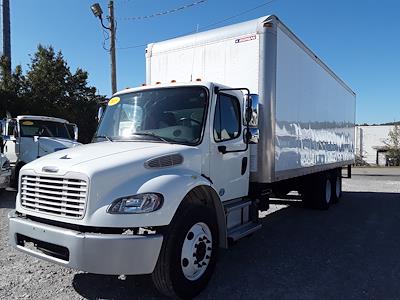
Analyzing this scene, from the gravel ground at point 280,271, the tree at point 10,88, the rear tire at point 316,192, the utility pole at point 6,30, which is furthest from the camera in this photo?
the utility pole at point 6,30

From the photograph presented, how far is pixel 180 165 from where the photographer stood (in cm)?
465

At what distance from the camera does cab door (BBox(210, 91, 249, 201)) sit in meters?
5.28

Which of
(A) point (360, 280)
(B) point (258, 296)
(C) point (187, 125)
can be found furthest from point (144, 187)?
(A) point (360, 280)

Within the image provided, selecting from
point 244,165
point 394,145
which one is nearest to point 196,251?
point 244,165

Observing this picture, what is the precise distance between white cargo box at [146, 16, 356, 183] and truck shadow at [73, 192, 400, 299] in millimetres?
1163

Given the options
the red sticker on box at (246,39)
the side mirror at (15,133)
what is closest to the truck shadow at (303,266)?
the red sticker on box at (246,39)

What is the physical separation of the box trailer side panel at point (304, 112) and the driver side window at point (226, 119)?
3.25ft

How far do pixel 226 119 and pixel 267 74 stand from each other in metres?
1.21

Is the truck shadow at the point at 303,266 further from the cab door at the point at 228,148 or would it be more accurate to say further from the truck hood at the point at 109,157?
the truck hood at the point at 109,157

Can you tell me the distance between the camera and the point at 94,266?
12.4 ft

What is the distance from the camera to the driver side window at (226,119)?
17.5 ft

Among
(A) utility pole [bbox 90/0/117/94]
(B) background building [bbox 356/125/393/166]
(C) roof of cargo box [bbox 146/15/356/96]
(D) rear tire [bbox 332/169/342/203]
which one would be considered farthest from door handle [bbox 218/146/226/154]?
(B) background building [bbox 356/125/393/166]

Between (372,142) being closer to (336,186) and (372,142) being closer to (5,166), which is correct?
(336,186)

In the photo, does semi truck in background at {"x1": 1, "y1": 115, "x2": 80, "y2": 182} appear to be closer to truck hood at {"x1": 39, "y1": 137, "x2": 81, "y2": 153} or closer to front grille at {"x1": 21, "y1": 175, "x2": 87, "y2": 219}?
truck hood at {"x1": 39, "y1": 137, "x2": 81, "y2": 153}
